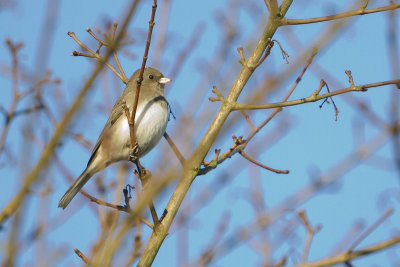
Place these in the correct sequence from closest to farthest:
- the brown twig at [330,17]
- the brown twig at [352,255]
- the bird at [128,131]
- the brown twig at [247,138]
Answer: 1. the brown twig at [352,255]
2. the brown twig at [330,17]
3. the brown twig at [247,138]
4. the bird at [128,131]

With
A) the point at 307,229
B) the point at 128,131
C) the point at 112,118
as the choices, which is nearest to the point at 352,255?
the point at 307,229

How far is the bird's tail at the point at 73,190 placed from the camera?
4.77 metres

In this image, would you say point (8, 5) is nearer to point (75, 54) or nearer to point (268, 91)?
point (75, 54)

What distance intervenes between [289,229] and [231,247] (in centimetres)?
97

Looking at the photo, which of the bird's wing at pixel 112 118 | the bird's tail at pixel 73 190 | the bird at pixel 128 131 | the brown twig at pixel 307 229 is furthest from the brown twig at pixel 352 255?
the bird's wing at pixel 112 118

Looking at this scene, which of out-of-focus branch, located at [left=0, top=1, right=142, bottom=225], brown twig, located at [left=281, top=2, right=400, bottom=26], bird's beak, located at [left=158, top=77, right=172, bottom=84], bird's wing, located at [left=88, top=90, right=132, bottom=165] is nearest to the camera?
out-of-focus branch, located at [left=0, top=1, right=142, bottom=225]

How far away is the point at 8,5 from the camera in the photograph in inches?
176

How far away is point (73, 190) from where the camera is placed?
484cm

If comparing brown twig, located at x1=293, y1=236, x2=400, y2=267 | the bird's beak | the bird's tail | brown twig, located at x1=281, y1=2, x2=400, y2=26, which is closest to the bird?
the bird's tail

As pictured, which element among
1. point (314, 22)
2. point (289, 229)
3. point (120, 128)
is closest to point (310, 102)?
point (314, 22)

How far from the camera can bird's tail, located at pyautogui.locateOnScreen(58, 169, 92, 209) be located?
477 centimetres

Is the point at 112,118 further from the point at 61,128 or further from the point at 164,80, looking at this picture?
the point at 61,128

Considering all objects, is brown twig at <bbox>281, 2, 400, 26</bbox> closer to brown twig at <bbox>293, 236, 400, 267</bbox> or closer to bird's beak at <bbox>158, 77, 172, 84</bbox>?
brown twig at <bbox>293, 236, 400, 267</bbox>

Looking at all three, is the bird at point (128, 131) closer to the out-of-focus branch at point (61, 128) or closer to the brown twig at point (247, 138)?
the brown twig at point (247, 138)
